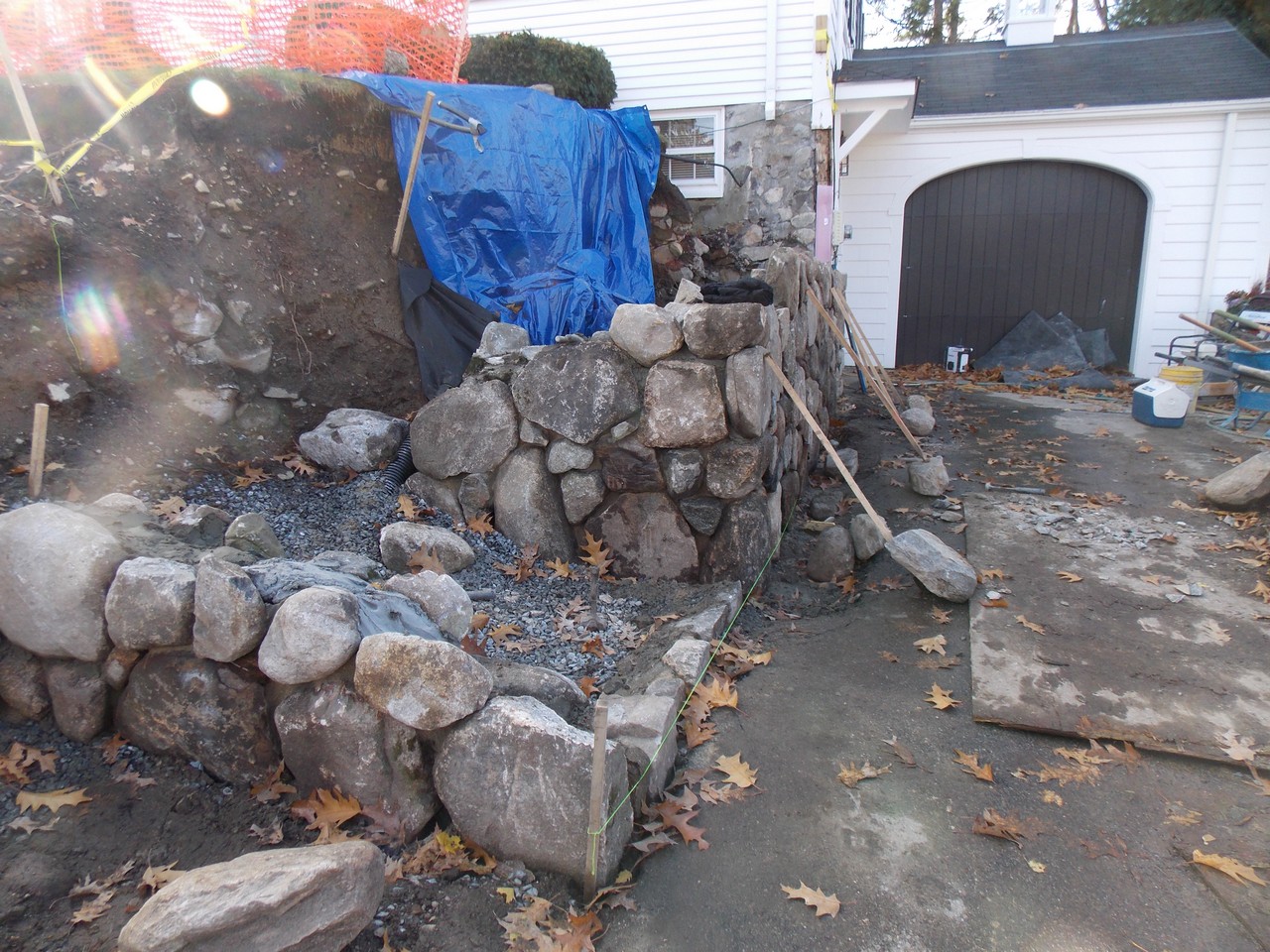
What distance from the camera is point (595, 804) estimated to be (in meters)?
2.30

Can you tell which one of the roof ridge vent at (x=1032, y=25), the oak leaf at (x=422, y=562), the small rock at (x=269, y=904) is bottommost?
the oak leaf at (x=422, y=562)

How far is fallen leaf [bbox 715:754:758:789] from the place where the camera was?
2.88 m

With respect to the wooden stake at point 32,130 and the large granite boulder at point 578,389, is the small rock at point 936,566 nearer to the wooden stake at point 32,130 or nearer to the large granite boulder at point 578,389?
the large granite boulder at point 578,389

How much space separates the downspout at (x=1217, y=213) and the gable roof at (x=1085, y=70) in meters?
0.42

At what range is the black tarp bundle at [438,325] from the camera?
5504mm

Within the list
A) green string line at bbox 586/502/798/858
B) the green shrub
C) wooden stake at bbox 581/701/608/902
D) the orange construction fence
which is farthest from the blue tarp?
wooden stake at bbox 581/701/608/902

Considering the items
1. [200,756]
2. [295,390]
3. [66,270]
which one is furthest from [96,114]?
[200,756]

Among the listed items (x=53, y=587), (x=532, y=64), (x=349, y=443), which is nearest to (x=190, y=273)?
(x=349, y=443)

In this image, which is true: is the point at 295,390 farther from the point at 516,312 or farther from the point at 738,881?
the point at 738,881

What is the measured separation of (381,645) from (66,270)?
332 centimetres

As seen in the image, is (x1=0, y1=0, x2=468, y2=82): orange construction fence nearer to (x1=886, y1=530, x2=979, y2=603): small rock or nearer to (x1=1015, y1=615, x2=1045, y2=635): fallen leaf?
(x1=886, y1=530, x2=979, y2=603): small rock

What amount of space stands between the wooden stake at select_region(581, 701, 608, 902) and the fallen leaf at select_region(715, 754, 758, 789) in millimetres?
700

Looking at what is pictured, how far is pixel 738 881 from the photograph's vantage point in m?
2.48

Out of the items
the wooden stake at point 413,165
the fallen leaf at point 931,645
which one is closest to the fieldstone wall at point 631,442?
the fallen leaf at point 931,645
